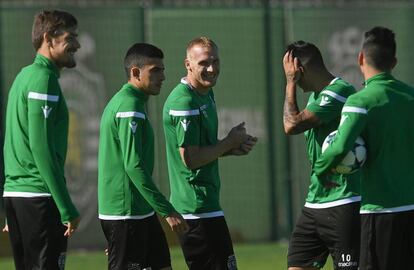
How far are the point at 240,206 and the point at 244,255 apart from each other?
1.36 m

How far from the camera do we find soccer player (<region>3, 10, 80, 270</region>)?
8.01 m

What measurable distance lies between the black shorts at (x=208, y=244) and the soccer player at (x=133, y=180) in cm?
24

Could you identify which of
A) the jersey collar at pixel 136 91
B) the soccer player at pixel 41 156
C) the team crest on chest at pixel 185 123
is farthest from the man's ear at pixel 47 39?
the team crest on chest at pixel 185 123

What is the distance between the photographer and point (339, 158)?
7562 mm

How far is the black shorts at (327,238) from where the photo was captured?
8.91 meters

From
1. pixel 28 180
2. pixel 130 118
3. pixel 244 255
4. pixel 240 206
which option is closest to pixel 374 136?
pixel 130 118

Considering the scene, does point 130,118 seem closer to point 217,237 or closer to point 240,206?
point 217,237

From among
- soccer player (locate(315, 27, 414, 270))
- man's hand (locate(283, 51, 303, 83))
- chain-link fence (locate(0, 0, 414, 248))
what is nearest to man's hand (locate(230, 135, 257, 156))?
man's hand (locate(283, 51, 303, 83))

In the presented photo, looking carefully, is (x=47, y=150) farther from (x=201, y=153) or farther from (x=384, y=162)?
(x=384, y=162)

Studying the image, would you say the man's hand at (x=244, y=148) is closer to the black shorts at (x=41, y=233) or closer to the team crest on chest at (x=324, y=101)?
the team crest on chest at (x=324, y=101)

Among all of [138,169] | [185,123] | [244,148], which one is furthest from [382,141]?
[138,169]

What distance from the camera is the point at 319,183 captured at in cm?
895

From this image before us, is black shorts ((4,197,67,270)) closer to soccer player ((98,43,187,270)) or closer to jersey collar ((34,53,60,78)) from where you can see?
soccer player ((98,43,187,270))

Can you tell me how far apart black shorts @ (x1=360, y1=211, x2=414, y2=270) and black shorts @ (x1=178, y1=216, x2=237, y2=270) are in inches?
50.2
